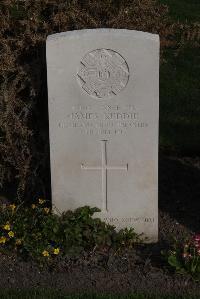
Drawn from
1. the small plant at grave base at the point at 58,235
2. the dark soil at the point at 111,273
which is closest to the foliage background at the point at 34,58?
the small plant at grave base at the point at 58,235

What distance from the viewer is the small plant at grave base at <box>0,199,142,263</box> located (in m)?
5.05

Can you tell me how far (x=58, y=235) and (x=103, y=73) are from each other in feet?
4.15

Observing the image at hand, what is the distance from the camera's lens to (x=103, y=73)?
16.5ft

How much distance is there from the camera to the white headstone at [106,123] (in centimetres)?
496

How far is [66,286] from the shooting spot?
475 cm

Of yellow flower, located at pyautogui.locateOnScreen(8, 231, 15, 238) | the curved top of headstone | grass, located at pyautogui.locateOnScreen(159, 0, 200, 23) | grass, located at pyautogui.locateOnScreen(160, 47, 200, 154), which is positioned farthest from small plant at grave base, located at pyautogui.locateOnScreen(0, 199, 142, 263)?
grass, located at pyautogui.locateOnScreen(159, 0, 200, 23)

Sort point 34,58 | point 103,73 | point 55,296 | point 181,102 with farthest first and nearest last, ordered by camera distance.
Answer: point 181,102, point 34,58, point 103,73, point 55,296

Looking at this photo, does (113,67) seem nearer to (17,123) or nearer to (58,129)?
(58,129)

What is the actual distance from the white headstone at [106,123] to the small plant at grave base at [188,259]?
55 centimetres

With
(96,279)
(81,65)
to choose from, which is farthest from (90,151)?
(96,279)

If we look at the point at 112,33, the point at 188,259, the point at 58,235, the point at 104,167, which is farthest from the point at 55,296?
the point at 112,33

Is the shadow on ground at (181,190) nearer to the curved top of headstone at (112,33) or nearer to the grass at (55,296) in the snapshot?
the grass at (55,296)

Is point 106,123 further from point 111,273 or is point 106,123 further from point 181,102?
point 181,102

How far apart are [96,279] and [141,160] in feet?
3.18
